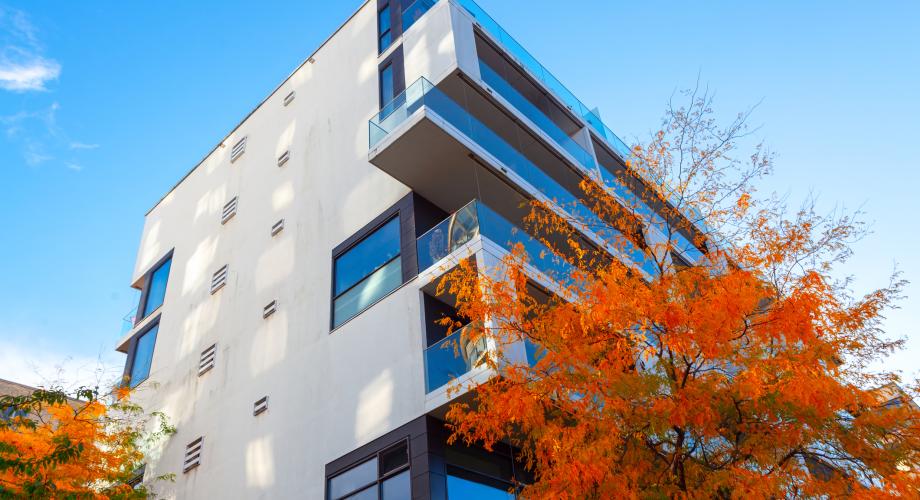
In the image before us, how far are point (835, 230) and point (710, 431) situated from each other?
4585mm

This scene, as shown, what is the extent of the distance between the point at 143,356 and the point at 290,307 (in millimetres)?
Result: 8800

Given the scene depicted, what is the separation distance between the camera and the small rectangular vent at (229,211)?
24.3 metres

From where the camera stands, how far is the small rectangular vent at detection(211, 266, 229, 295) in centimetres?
2252

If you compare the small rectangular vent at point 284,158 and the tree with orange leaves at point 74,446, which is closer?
the tree with orange leaves at point 74,446

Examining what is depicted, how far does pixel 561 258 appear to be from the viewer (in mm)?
17188

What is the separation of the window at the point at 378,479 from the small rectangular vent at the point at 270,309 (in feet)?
19.8

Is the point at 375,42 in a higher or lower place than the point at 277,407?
higher

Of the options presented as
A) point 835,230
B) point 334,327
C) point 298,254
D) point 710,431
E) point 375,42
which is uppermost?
point 375,42

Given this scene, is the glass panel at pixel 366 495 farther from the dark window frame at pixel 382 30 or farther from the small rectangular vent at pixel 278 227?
the dark window frame at pixel 382 30

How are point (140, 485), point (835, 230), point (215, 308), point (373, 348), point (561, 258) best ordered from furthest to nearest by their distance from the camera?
point (215, 308) → point (140, 485) → point (561, 258) → point (373, 348) → point (835, 230)

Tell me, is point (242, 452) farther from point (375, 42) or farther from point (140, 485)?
point (375, 42)

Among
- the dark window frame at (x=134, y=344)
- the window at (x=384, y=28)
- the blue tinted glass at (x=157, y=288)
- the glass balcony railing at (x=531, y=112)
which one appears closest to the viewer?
the glass balcony railing at (x=531, y=112)

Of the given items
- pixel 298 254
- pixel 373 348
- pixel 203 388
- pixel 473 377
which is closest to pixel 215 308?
pixel 203 388

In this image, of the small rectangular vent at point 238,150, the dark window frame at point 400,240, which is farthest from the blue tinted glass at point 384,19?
the dark window frame at point 400,240
